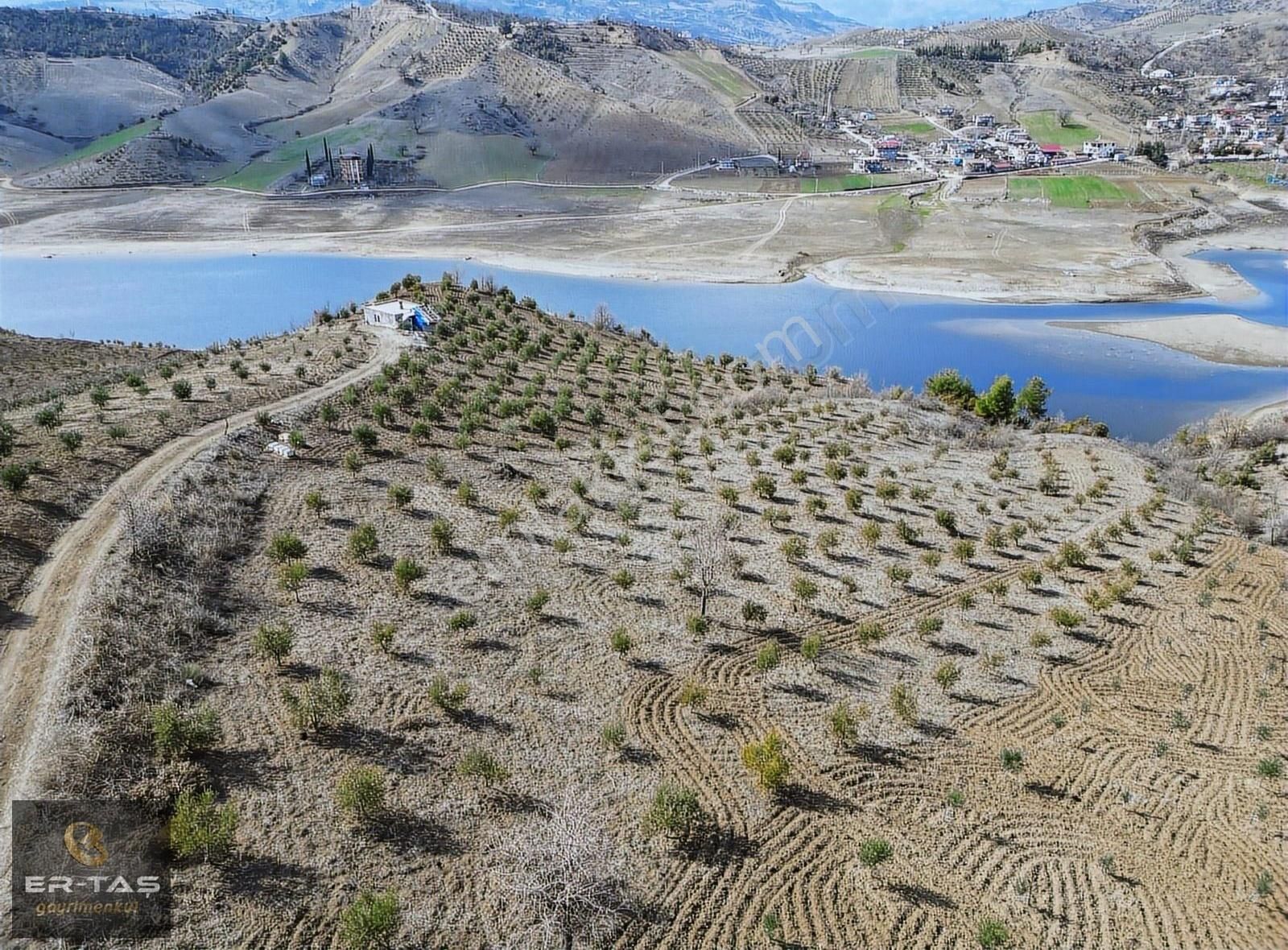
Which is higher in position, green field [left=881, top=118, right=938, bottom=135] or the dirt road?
green field [left=881, top=118, right=938, bottom=135]

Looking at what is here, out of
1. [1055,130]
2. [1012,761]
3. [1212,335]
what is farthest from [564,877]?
[1055,130]

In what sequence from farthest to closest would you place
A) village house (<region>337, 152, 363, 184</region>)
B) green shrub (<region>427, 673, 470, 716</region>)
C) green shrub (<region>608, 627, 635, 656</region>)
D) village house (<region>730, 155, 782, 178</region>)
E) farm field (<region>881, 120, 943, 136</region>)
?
farm field (<region>881, 120, 943, 136</region>)
village house (<region>730, 155, 782, 178</region>)
village house (<region>337, 152, 363, 184</region>)
green shrub (<region>608, 627, 635, 656</region>)
green shrub (<region>427, 673, 470, 716</region>)

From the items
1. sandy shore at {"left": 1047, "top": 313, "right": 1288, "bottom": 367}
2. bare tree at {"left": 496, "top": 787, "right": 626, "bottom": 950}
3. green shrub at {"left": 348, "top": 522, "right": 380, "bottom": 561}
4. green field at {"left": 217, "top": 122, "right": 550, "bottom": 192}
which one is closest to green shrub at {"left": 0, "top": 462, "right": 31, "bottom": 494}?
green shrub at {"left": 348, "top": 522, "right": 380, "bottom": 561}

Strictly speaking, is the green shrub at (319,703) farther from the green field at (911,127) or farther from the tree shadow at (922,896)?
the green field at (911,127)

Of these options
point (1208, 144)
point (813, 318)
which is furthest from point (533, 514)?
point (1208, 144)

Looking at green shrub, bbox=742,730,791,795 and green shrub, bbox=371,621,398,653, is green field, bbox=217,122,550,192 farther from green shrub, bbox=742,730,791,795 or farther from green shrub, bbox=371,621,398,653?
green shrub, bbox=742,730,791,795

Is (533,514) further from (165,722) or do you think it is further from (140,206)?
(140,206)
